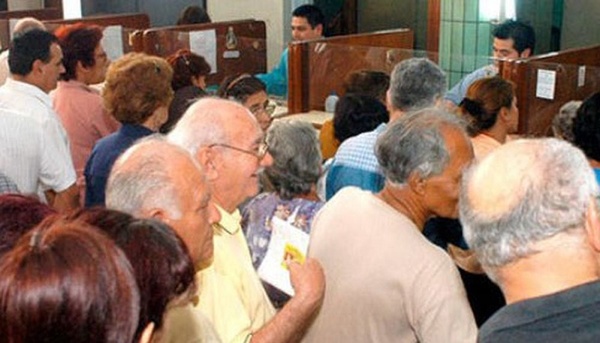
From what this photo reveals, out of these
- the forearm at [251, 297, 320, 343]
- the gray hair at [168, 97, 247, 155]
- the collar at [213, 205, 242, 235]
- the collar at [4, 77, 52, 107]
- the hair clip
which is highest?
the hair clip

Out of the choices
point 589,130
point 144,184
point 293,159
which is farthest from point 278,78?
point 144,184

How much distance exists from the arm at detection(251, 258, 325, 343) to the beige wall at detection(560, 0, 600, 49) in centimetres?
629

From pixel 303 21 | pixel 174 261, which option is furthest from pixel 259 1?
pixel 174 261

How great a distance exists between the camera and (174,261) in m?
1.20

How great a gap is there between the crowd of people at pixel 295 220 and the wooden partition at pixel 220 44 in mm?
1992

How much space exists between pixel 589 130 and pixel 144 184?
1540 millimetres

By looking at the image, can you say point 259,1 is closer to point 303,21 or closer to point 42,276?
point 303,21

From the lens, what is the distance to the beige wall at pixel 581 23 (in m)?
7.47

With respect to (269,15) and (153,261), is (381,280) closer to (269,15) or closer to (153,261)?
(153,261)

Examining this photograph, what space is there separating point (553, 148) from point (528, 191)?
0.11 meters

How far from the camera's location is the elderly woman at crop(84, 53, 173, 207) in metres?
2.93

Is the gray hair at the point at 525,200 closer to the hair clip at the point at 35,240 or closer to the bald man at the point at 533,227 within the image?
the bald man at the point at 533,227

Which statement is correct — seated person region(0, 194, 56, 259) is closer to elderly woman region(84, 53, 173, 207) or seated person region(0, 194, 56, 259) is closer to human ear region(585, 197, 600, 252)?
human ear region(585, 197, 600, 252)

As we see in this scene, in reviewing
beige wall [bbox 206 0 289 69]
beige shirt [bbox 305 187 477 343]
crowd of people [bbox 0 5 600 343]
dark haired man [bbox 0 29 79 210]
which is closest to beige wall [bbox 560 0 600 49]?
beige wall [bbox 206 0 289 69]
